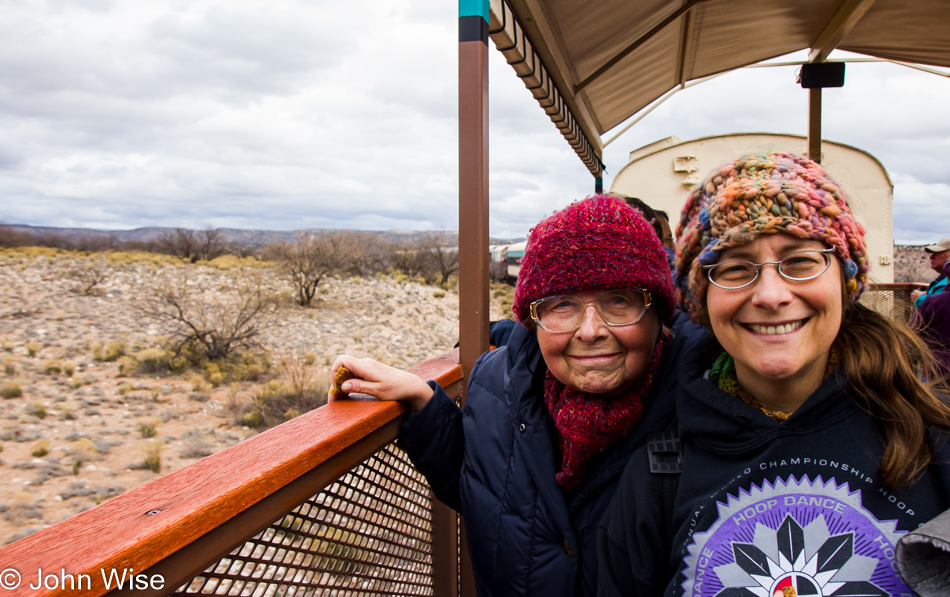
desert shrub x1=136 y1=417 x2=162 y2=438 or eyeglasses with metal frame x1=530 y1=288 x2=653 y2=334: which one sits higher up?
eyeglasses with metal frame x1=530 y1=288 x2=653 y2=334

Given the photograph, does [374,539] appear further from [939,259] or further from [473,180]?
[939,259]

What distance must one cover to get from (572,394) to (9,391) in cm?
1291

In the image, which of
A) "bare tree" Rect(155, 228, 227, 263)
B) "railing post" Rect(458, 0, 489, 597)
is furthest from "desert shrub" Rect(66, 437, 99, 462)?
"bare tree" Rect(155, 228, 227, 263)

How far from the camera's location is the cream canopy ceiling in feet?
9.66

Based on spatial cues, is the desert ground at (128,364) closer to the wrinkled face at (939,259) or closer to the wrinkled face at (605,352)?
the wrinkled face at (605,352)

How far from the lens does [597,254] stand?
1.48 metres

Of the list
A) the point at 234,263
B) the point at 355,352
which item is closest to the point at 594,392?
the point at 355,352

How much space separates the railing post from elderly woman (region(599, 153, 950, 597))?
1194 millimetres

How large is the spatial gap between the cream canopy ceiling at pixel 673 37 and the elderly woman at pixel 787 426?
5.55ft

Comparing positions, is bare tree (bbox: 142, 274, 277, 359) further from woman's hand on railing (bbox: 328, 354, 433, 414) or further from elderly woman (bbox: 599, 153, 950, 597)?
elderly woman (bbox: 599, 153, 950, 597)

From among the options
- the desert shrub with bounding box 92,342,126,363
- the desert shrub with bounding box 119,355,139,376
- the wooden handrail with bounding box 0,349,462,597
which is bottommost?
the desert shrub with bounding box 119,355,139,376

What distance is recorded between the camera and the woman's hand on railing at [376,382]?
1.71 meters

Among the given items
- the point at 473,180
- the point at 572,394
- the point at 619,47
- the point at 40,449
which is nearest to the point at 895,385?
the point at 572,394

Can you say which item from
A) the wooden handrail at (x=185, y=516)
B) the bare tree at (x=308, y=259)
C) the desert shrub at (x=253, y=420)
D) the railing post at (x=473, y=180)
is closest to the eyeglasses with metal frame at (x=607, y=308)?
the wooden handrail at (x=185, y=516)
